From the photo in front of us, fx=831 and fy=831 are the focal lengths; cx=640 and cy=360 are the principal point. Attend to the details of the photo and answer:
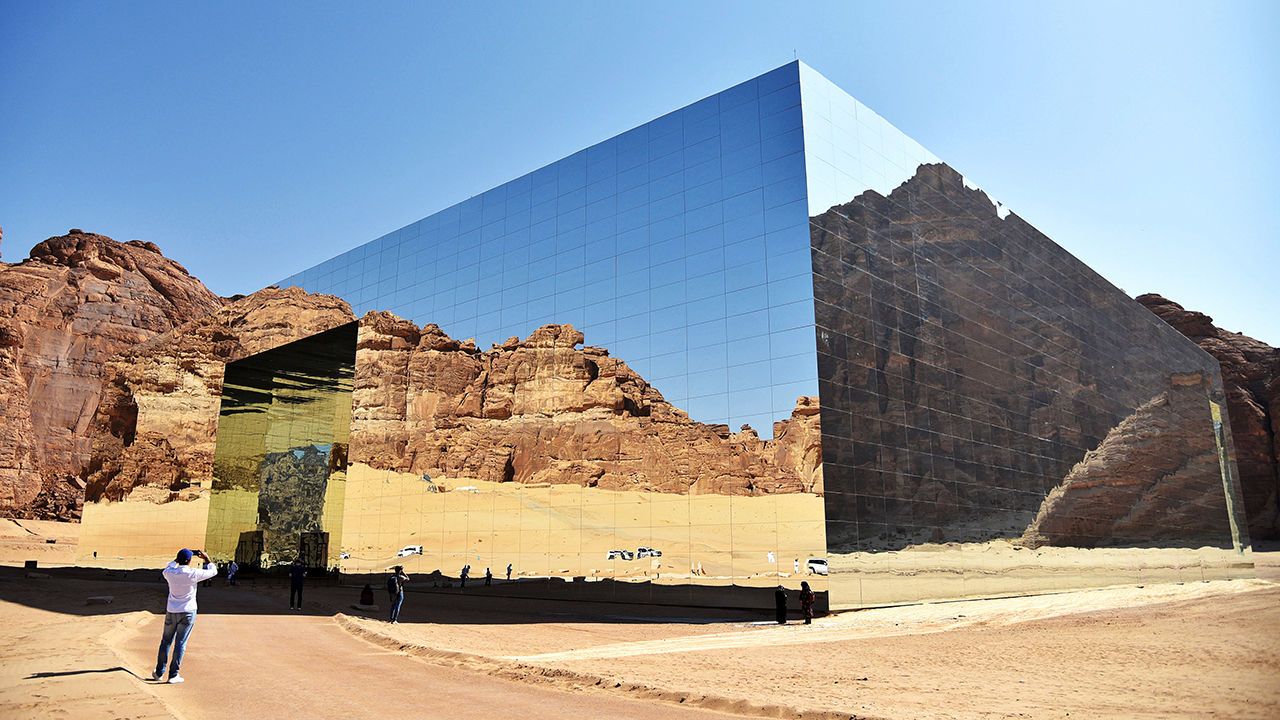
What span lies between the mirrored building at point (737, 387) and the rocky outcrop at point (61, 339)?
51504 mm

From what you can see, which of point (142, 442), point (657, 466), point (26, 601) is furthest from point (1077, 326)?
point (142, 442)

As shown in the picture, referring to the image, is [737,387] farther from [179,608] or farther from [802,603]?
[179,608]

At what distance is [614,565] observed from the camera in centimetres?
2609

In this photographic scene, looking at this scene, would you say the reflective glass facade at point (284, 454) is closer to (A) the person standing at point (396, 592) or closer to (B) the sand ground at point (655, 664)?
(B) the sand ground at point (655, 664)

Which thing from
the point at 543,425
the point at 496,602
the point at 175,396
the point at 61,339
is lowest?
the point at 496,602

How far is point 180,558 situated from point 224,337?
43646 mm

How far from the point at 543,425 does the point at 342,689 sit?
19.3 meters

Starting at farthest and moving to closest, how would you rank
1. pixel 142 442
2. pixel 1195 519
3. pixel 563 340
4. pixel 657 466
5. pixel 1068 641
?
pixel 142 442
pixel 1195 519
pixel 563 340
pixel 657 466
pixel 1068 641

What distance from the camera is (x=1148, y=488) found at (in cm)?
3994

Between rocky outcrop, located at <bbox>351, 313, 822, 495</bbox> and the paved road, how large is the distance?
12568 millimetres

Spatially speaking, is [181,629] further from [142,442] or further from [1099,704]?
[142,442]

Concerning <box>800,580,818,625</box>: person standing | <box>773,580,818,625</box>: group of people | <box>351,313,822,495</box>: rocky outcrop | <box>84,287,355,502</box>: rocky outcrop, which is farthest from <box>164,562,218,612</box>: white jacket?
<box>84,287,355,502</box>: rocky outcrop

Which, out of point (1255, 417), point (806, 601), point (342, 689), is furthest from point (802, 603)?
point (1255, 417)

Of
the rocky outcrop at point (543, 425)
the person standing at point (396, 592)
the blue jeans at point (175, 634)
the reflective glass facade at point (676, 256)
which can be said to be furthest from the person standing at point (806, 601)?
the blue jeans at point (175, 634)
